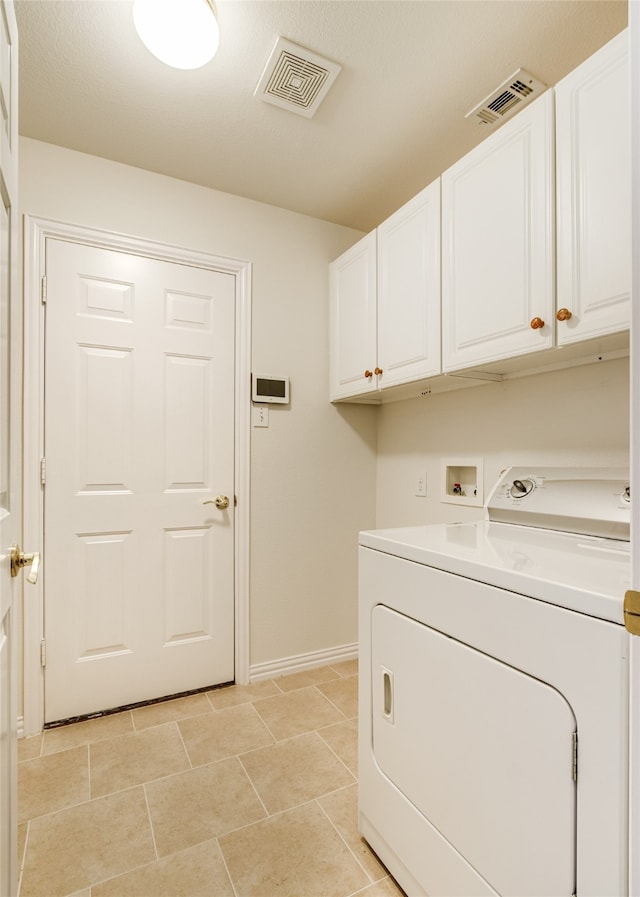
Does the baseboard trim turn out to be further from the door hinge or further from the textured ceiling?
the textured ceiling

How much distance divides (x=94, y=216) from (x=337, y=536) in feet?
6.44

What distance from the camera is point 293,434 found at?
7.98 ft

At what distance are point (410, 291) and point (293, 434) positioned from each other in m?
0.96

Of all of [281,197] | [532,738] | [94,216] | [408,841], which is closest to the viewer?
[532,738]

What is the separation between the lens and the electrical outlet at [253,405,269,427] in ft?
7.62

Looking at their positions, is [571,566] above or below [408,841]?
above

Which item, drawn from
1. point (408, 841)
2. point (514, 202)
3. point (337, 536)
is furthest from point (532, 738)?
point (337, 536)

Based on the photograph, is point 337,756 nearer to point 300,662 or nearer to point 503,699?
point 300,662

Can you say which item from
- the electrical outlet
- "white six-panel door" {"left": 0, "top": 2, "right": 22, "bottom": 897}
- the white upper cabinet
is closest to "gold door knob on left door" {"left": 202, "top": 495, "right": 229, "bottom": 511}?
the electrical outlet

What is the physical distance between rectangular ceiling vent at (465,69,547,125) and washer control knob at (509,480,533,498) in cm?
135

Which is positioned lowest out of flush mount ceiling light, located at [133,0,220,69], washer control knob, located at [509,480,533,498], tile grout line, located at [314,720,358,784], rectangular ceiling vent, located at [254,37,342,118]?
tile grout line, located at [314,720,358,784]

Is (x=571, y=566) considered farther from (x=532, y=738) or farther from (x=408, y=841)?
(x=408, y=841)

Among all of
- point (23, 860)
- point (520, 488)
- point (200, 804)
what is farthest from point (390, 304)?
point (23, 860)

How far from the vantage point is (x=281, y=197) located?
2275mm
